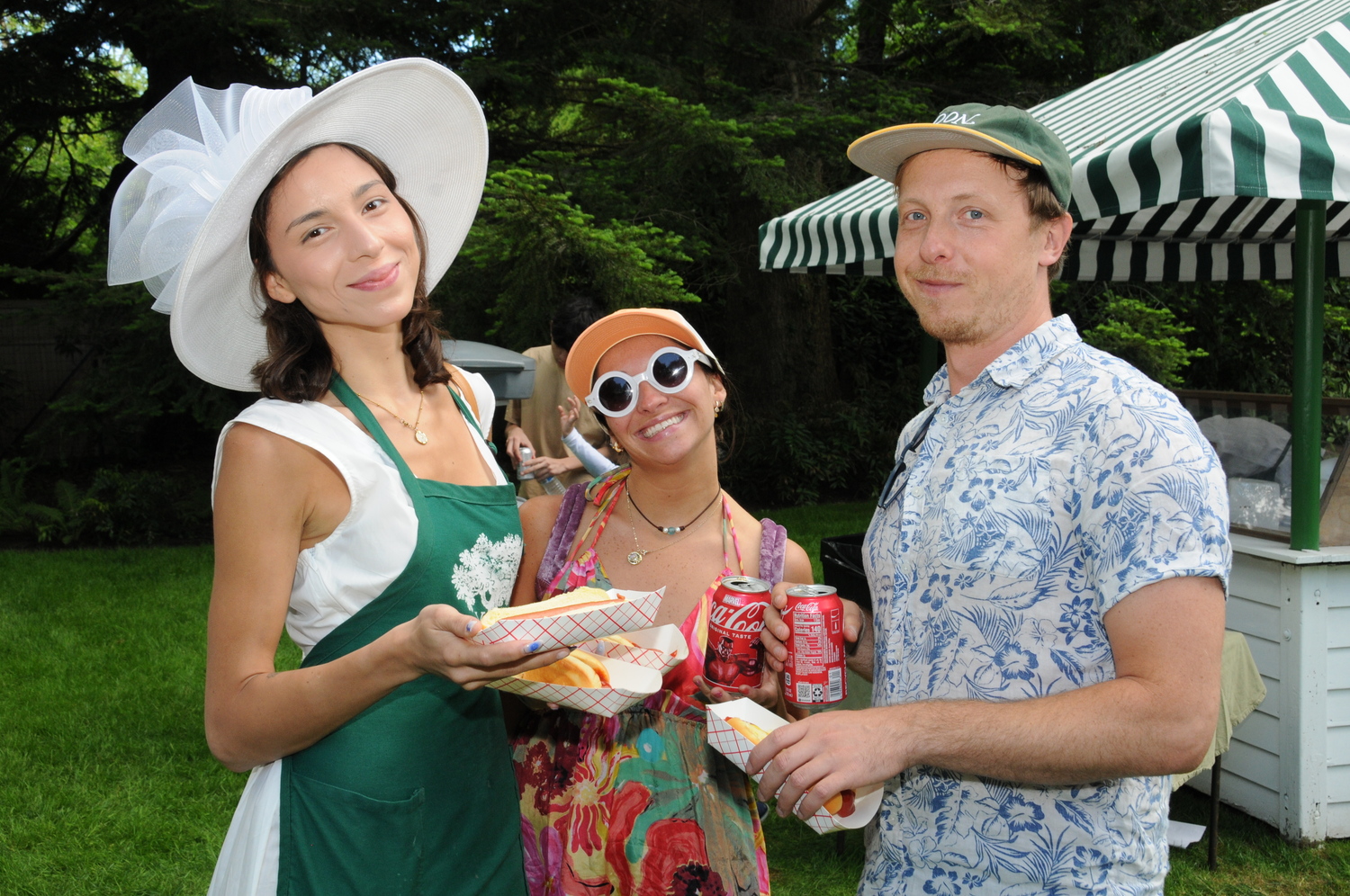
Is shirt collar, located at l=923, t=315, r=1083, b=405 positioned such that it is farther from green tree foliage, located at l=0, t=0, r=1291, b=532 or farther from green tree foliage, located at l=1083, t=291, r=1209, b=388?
green tree foliage, located at l=1083, t=291, r=1209, b=388

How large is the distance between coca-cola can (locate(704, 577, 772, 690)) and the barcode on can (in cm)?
17

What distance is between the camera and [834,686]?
1.78m

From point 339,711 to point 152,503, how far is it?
34.6 ft

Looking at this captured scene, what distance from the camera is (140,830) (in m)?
4.46

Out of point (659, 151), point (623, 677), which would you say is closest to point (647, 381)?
point (623, 677)

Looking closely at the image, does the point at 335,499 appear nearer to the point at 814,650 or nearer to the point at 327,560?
the point at 327,560

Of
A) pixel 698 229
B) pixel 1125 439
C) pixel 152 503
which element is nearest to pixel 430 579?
pixel 1125 439

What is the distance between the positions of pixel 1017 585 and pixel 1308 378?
11.9 feet

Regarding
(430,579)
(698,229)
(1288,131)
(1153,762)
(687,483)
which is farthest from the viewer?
(698,229)

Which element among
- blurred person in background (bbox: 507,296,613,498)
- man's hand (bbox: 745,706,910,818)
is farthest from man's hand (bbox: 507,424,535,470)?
man's hand (bbox: 745,706,910,818)

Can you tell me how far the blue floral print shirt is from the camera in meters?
1.46

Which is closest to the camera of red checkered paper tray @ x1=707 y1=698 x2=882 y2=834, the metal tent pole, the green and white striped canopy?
red checkered paper tray @ x1=707 y1=698 x2=882 y2=834

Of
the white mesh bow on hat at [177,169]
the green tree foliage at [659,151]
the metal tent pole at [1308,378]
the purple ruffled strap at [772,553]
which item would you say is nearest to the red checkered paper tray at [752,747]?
the purple ruffled strap at [772,553]

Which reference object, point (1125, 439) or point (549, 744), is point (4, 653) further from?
point (1125, 439)
